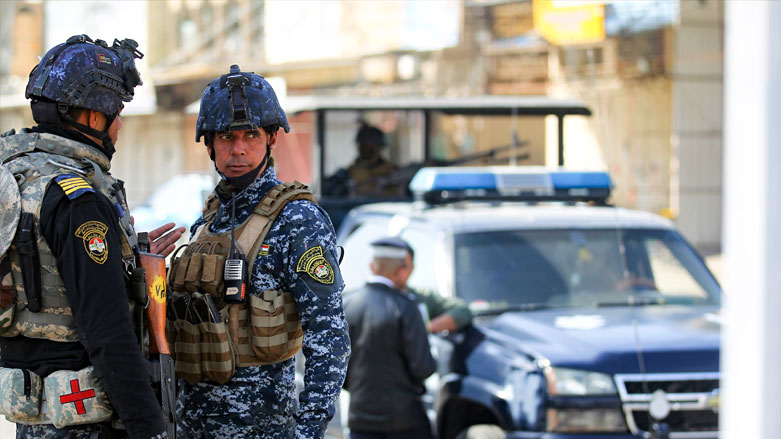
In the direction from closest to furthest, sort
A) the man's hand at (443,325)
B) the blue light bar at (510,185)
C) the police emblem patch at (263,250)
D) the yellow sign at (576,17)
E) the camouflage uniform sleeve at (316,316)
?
the camouflage uniform sleeve at (316,316) → the police emblem patch at (263,250) → the man's hand at (443,325) → the blue light bar at (510,185) → the yellow sign at (576,17)

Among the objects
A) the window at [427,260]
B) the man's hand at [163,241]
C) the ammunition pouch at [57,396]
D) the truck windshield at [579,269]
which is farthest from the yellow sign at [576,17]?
the ammunition pouch at [57,396]

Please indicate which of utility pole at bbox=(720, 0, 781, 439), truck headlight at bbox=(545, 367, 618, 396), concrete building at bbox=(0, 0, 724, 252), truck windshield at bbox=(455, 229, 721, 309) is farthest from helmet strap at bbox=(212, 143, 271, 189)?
concrete building at bbox=(0, 0, 724, 252)

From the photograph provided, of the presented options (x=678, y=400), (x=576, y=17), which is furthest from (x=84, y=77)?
(x=576, y=17)

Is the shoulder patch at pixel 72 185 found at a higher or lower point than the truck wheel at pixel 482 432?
higher

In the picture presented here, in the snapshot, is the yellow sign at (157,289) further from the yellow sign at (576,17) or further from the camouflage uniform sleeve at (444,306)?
the yellow sign at (576,17)

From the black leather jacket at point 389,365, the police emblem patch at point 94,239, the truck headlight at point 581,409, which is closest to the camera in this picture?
the police emblem patch at point 94,239

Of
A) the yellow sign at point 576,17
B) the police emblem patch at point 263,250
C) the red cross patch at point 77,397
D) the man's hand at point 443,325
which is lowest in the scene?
the man's hand at point 443,325

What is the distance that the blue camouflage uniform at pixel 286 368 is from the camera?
2871mm

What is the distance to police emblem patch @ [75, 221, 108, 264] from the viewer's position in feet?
8.36

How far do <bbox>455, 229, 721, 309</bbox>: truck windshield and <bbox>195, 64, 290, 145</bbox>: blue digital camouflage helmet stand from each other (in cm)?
278

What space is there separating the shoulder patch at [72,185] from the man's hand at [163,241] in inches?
15.9

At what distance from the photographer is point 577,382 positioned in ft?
16.0

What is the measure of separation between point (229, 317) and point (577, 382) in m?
2.38

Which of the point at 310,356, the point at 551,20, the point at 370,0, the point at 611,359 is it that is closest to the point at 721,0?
the point at 551,20
